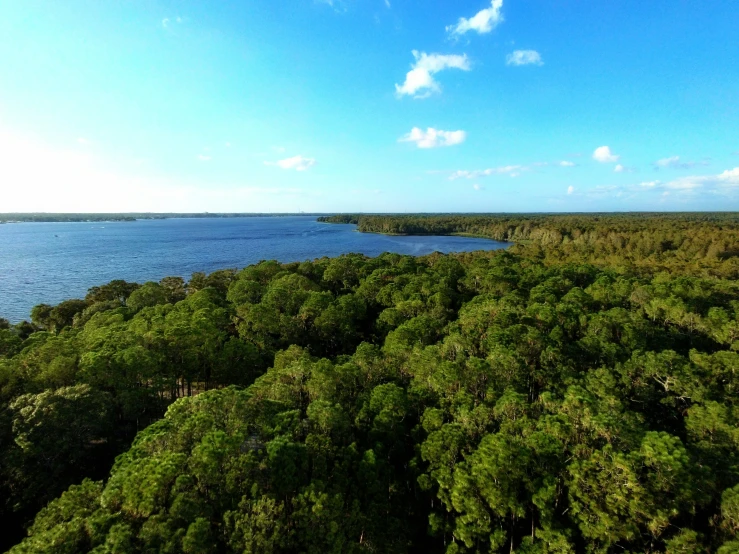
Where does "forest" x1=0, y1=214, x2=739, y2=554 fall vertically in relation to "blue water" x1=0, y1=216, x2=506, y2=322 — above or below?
above

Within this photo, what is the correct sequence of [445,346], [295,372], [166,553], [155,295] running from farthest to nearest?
[155,295] < [445,346] < [295,372] < [166,553]

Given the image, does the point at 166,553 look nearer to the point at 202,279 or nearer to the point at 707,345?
the point at 707,345

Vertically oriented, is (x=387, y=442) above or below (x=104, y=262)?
above

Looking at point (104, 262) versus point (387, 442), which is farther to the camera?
point (104, 262)

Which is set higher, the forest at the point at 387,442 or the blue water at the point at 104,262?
the forest at the point at 387,442

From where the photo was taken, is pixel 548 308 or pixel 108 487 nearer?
pixel 108 487

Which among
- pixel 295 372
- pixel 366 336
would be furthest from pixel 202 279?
pixel 295 372

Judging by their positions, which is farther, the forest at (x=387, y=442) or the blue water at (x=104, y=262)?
the blue water at (x=104, y=262)

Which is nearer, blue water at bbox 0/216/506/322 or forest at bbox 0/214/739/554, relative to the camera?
forest at bbox 0/214/739/554
